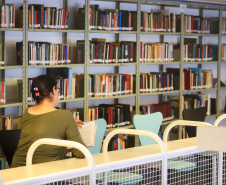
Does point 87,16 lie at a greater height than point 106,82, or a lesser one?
greater

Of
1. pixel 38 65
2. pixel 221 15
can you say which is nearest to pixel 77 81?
pixel 38 65

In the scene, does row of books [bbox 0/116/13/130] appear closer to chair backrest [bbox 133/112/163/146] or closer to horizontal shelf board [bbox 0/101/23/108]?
horizontal shelf board [bbox 0/101/23/108]

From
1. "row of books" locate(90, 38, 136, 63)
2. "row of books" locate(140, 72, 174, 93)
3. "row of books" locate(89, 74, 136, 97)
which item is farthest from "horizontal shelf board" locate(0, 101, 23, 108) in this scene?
"row of books" locate(140, 72, 174, 93)

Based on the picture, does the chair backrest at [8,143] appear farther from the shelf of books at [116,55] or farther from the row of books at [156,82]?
the row of books at [156,82]

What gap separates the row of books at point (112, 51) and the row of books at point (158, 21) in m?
0.41

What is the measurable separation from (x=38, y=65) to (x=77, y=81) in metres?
0.70

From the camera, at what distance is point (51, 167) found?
2.19m

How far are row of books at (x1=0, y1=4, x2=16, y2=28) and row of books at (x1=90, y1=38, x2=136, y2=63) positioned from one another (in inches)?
46.0

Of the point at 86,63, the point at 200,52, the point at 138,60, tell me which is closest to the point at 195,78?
the point at 200,52

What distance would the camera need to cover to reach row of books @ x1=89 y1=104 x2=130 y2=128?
568 centimetres

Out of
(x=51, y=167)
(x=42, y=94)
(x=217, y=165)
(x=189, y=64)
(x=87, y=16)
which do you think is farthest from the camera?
(x=189, y=64)

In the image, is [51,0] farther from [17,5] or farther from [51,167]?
[51,167]

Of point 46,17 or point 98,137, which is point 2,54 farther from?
point 98,137

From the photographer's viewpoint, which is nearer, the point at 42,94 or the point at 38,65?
the point at 42,94
